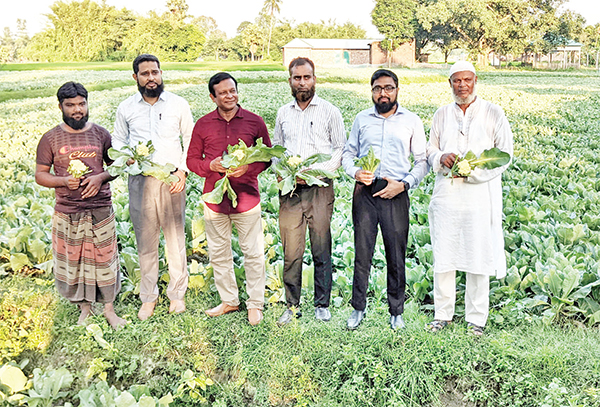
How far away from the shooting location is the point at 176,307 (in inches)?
158

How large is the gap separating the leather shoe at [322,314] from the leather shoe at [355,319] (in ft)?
0.59

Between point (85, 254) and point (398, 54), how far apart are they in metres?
60.8

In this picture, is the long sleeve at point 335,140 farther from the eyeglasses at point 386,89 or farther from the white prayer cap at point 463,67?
the white prayer cap at point 463,67

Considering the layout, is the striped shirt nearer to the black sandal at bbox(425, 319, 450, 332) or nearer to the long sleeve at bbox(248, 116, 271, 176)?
the long sleeve at bbox(248, 116, 271, 176)

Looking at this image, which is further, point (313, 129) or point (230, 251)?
point (230, 251)

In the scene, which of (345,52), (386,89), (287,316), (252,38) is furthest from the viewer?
(252,38)

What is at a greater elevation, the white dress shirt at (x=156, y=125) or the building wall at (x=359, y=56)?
the building wall at (x=359, y=56)

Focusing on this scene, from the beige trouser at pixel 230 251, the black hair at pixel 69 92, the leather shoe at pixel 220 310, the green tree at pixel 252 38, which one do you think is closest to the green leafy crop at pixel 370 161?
the beige trouser at pixel 230 251

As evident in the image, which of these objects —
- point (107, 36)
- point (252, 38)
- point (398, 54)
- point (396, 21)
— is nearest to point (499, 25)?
point (396, 21)

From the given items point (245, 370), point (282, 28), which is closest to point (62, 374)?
point (245, 370)

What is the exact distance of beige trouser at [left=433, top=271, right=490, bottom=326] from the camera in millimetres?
3619

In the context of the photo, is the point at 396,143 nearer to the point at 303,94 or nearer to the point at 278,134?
the point at 303,94

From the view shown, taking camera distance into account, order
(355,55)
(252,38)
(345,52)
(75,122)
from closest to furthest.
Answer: (75,122), (345,52), (355,55), (252,38)

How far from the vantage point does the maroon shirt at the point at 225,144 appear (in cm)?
364
